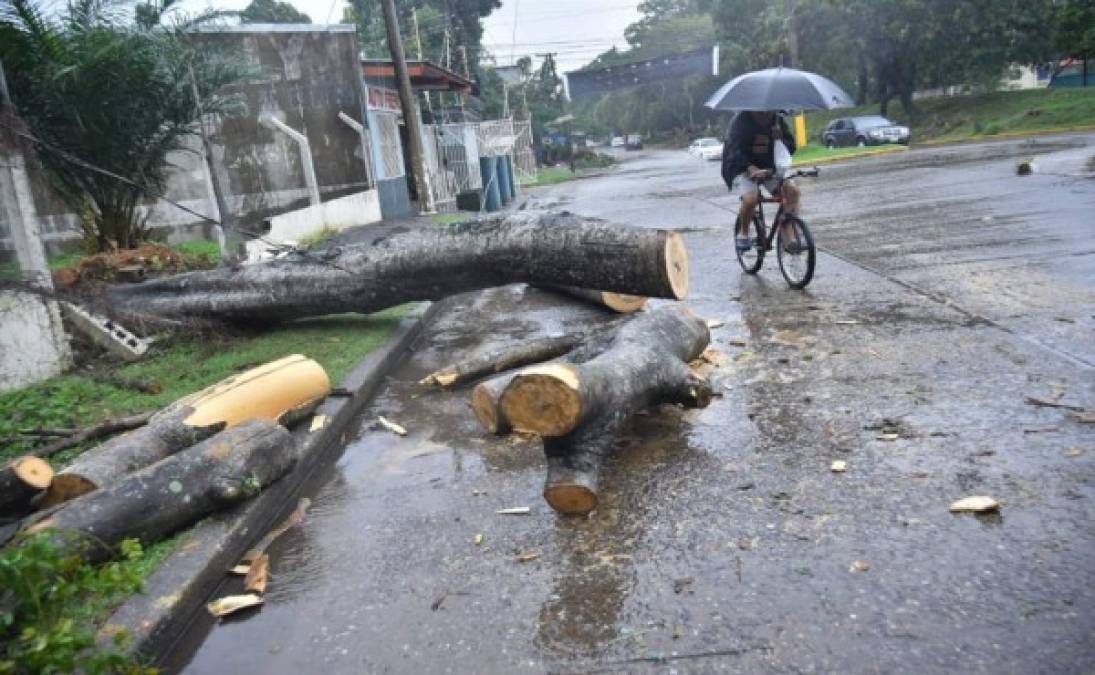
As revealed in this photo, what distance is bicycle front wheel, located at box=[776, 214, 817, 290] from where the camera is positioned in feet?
24.2

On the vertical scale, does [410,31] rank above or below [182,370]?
above

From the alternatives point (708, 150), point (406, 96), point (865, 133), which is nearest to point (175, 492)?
point (406, 96)

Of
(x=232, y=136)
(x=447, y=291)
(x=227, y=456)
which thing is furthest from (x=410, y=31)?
(x=227, y=456)

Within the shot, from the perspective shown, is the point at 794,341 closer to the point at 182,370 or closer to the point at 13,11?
the point at 182,370

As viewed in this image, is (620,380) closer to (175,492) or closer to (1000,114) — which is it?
(175,492)

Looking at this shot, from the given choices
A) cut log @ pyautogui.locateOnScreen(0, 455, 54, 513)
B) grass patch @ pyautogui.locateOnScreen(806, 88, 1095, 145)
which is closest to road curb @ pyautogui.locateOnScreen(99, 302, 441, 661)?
cut log @ pyautogui.locateOnScreen(0, 455, 54, 513)

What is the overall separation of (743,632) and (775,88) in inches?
231

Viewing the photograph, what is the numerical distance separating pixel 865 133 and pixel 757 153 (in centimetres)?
2875

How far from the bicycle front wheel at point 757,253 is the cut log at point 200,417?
478 centimetres

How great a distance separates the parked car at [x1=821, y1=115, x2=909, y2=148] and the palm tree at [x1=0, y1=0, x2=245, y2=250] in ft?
94.7

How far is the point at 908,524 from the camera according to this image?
10.5 feet

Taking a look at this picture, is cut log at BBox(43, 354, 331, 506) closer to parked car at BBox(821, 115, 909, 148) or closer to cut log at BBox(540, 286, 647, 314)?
cut log at BBox(540, 286, 647, 314)

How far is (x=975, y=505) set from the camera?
10.7 feet

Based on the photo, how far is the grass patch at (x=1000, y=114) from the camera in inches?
1130
